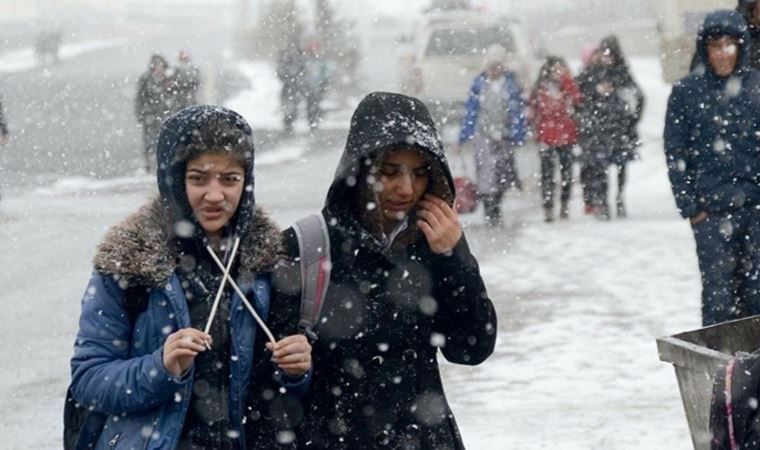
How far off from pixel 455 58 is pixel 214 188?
1911 centimetres

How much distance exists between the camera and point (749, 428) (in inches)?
137

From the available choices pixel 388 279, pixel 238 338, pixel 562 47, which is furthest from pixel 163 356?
pixel 562 47

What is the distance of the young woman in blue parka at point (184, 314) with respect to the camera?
318cm

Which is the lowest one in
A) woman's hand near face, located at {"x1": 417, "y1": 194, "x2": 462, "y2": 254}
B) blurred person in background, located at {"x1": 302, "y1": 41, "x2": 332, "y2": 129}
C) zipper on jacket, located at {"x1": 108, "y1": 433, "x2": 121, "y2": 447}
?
blurred person in background, located at {"x1": 302, "y1": 41, "x2": 332, "y2": 129}

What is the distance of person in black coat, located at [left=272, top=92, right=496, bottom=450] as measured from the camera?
11.3 ft

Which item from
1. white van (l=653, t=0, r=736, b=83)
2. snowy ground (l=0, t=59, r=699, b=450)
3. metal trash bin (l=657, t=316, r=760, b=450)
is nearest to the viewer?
metal trash bin (l=657, t=316, r=760, b=450)

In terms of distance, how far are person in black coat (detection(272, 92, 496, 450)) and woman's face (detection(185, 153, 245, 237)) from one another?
0.62 ft

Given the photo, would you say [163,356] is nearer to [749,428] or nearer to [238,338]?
[238,338]

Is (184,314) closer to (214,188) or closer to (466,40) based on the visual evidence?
(214,188)

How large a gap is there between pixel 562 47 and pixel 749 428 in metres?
58.6

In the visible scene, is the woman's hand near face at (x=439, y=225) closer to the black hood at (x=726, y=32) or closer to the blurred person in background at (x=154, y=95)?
the black hood at (x=726, y=32)

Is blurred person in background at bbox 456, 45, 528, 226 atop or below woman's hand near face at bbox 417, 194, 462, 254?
below

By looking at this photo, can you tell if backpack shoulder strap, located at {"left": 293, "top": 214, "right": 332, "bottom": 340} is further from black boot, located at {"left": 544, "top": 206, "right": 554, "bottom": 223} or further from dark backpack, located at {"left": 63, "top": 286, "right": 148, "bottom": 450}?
black boot, located at {"left": 544, "top": 206, "right": 554, "bottom": 223}

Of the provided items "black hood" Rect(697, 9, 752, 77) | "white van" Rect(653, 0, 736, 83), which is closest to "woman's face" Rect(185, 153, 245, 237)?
"black hood" Rect(697, 9, 752, 77)
